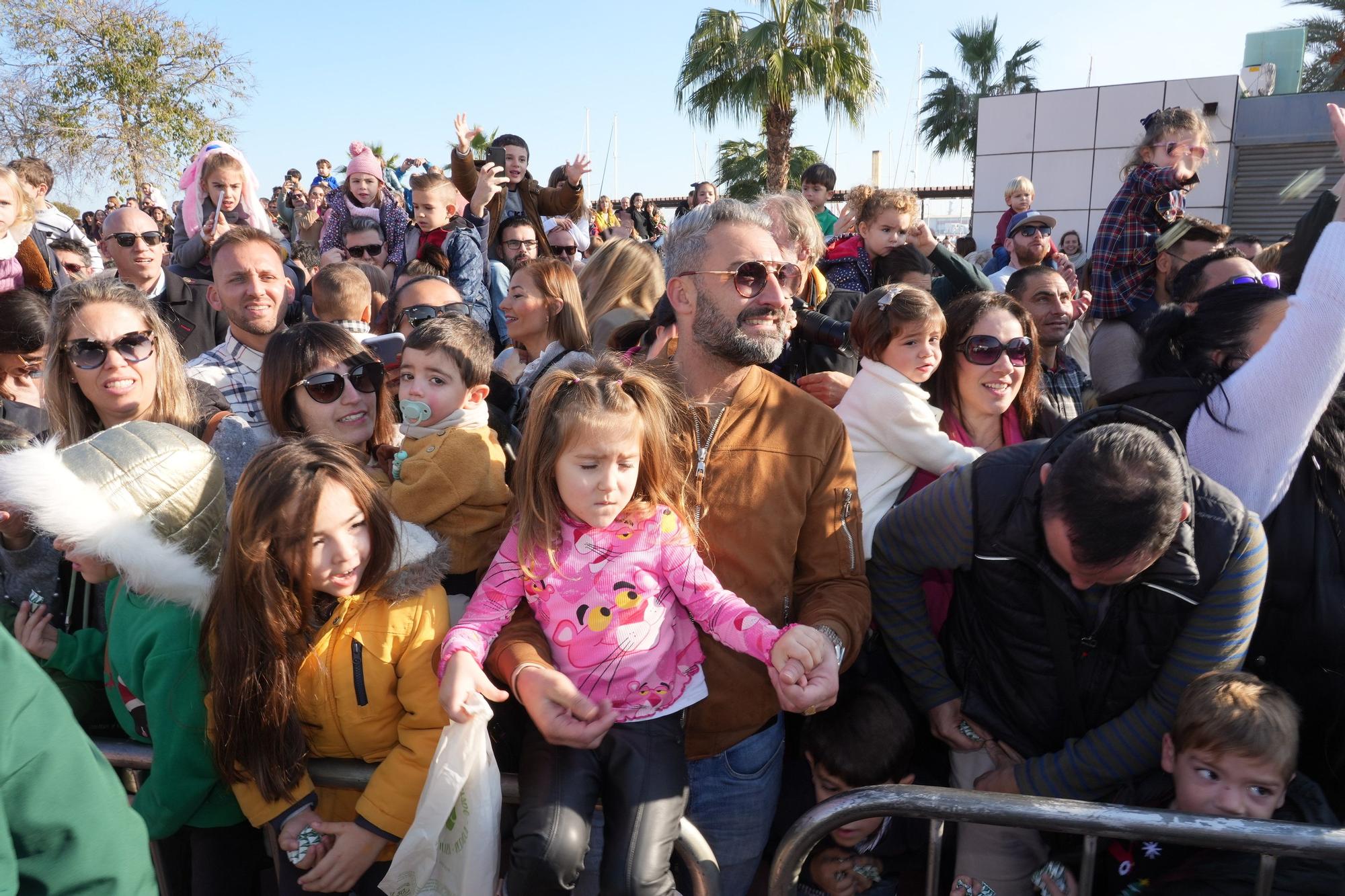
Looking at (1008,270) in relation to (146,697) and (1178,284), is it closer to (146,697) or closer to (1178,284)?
(1178,284)

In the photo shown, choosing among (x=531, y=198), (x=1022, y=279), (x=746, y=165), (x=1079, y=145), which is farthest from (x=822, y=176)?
(x=746, y=165)

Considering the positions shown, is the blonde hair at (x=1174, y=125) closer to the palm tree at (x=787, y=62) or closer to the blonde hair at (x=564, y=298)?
the blonde hair at (x=564, y=298)

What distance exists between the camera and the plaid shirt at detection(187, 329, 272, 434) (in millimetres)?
3830

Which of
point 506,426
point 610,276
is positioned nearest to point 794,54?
Result: point 610,276

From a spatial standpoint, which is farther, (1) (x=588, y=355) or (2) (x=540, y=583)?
(1) (x=588, y=355)

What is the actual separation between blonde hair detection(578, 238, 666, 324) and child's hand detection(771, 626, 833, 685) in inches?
116

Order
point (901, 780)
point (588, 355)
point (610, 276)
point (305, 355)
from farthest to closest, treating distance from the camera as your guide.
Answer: point (610, 276) < point (588, 355) < point (305, 355) < point (901, 780)

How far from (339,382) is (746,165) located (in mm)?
27041

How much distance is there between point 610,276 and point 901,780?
10.7 ft

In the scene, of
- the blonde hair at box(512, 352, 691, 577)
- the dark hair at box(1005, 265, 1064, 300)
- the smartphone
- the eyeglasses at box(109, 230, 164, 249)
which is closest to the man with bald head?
the eyeglasses at box(109, 230, 164, 249)

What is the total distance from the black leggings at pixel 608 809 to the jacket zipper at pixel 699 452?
25.2 inches

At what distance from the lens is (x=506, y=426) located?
358 centimetres

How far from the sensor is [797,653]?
2.17m

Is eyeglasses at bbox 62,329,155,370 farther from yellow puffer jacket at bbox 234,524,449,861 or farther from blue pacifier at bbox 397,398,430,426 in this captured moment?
yellow puffer jacket at bbox 234,524,449,861
